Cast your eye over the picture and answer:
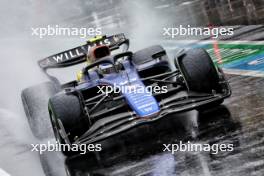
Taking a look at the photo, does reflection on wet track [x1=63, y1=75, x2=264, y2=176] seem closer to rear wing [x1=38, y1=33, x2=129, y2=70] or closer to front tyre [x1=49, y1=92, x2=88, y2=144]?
front tyre [x1=49, y1=92, x2=88, y2=144]

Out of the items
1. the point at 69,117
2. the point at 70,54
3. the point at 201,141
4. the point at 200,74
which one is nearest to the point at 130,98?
the point at 69,117

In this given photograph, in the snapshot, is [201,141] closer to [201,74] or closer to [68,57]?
[201,74]

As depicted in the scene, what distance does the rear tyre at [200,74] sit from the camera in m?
9.99

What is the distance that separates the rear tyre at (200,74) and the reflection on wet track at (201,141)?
0.41 metres

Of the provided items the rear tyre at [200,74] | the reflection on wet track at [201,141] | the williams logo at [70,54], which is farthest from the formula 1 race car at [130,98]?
the williams logo at [70,54]

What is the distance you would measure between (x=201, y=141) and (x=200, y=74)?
5.17 feet

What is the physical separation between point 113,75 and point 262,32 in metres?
6.41

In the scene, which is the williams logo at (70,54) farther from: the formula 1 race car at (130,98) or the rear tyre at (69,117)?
the rear tyre at (69,117)

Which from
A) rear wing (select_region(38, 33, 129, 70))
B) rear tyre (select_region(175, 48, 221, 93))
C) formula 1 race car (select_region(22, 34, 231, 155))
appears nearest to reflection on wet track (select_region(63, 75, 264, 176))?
formula 1 race car (select_region(22, 34, 231, 155))

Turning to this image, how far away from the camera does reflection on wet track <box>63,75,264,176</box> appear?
7543 millimetres

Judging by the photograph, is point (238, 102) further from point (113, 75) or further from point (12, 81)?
point (12, 81)

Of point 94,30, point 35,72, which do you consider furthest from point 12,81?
point 94,30

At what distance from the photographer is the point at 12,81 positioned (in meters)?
20.9

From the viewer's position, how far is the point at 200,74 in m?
10.0
